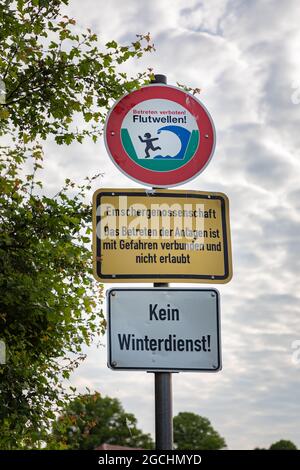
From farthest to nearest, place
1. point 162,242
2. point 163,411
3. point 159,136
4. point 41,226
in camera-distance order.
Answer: point 41,226 < point 159,136 < point 162,242 < point 163,411

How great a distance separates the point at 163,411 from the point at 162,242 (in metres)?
1.08

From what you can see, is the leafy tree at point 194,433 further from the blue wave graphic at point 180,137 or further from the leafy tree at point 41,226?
the blue wave graphic at point 180,137

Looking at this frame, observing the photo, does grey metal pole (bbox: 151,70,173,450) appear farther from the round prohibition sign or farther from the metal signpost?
the round prohibition sign

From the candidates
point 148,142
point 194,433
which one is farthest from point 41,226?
point 194,433

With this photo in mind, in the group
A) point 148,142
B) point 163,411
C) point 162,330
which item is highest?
point 148,142

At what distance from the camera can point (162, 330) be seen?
4.84 metres

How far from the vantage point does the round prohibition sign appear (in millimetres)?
5418

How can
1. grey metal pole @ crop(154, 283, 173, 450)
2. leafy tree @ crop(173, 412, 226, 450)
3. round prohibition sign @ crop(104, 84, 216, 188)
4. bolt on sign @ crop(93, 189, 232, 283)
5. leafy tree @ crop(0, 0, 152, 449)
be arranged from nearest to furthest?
grey metal pole @ crop(154, 283, 173, 450), bolt on sign @ crop(93, 189, 232, 283), round prohibition sign @ crop(104, 84, 216, 188), leafy tree @ crop(0, 0, 152, 449), leafy tree @ crop(173, 412, 226, 450)

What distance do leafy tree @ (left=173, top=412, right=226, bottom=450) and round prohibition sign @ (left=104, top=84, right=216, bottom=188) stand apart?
83773 mm

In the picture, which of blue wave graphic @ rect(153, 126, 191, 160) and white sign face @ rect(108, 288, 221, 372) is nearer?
white sign face @ rect(108, 288, 221, 372)

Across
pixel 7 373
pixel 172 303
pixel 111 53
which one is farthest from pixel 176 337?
pixel 111 53

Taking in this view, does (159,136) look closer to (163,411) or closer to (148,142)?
(148,142)

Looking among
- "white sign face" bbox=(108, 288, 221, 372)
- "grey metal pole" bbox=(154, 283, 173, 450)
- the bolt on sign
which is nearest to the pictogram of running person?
the bolt on sign
